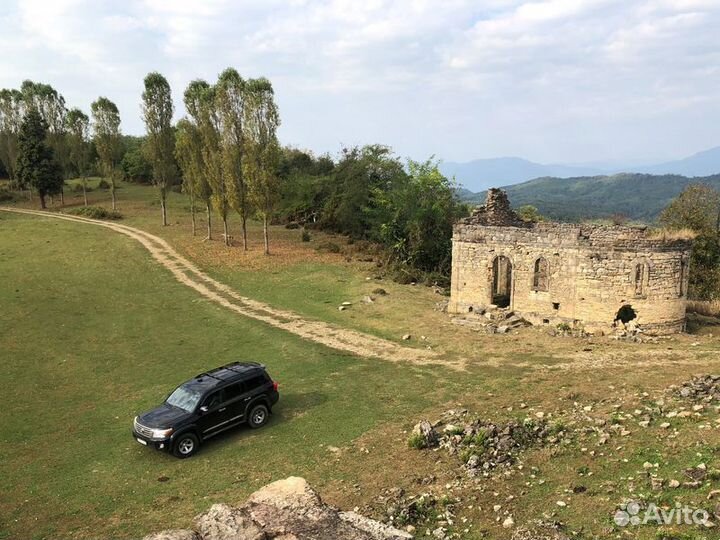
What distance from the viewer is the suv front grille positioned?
1511 centimetres

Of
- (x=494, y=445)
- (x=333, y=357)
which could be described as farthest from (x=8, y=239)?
(x=494, y=445)

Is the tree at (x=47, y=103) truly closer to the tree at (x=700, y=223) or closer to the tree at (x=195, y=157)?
the tree at (x=195, y=157)

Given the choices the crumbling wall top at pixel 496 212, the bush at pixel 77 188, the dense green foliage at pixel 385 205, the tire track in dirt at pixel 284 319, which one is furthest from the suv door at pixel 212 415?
the bush at pixel 77 188

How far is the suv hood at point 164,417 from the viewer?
15.2 metres

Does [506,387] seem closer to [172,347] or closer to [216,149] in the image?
[172,347]

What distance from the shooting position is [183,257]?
140 ft

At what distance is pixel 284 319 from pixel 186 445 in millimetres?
13646

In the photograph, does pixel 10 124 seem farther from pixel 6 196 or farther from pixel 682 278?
pixel 682 278

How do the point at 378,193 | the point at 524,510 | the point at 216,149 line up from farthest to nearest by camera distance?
the point at 378,193 < the point at 216,149 < the point at 524,510

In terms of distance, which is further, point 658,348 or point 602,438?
point 658,348

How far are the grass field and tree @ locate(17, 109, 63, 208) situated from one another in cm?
2940

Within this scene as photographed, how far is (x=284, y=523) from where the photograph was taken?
6633 mm

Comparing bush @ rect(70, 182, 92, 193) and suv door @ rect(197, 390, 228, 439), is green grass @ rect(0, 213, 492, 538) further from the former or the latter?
bush @ rect(70, 182, 92, 193)

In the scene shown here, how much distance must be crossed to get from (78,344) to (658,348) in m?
26.2
